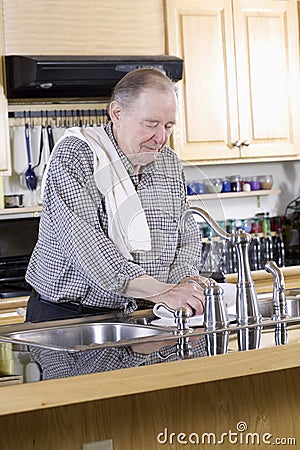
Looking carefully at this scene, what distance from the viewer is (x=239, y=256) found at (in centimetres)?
203

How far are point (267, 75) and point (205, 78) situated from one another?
379 millimetres

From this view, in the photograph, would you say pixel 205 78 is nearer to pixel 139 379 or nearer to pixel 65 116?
pixel 65 116

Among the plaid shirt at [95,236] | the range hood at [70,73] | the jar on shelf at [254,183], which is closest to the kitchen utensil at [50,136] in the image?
the range hood at [70,73]

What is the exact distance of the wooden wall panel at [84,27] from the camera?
387 centimetres

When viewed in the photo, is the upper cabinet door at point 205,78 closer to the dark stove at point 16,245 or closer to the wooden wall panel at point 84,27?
the wooden wall panel at point 84,27

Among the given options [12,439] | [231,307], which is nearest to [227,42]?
[231,307]

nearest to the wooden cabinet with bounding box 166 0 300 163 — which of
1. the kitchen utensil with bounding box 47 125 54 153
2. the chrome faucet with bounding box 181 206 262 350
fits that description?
the kitchen utensil with bounding box 47 125 54 153

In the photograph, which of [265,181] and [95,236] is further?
[265,181]

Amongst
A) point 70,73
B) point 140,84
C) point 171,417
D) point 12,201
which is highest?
point 70,73

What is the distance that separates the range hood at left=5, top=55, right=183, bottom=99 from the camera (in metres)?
3.78

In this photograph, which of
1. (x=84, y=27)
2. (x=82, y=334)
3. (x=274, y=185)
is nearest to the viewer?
(x=82, y=334)

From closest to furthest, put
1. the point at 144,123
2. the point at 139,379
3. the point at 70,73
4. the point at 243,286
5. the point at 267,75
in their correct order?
the point at 139,379
the point at 243,286
the point at 144,123
the point at 70,73
the point at 267,75

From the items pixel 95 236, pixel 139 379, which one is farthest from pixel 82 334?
pixel 139 379

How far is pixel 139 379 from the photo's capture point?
1.57 metres
